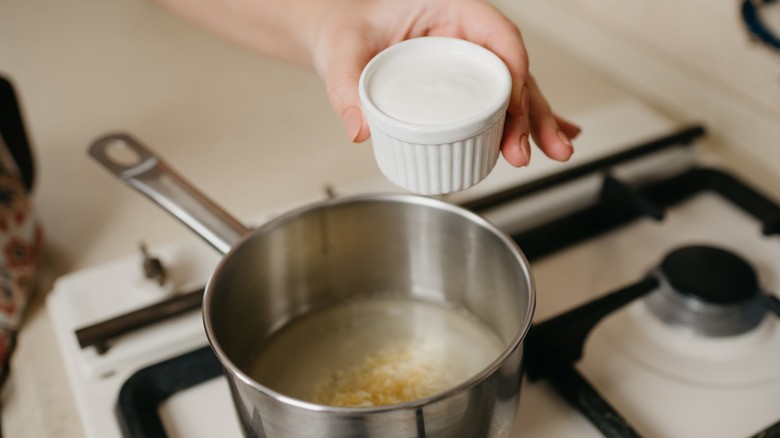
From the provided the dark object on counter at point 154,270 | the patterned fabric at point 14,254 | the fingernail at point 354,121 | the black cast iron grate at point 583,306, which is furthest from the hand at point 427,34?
the patterned fabric at point 14,254

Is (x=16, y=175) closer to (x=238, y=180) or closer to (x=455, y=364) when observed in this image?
(x=238, y=180)

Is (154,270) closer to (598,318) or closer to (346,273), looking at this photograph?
(346,273)

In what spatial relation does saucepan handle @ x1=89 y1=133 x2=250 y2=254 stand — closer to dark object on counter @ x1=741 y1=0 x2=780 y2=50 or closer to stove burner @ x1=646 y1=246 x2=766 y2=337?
stove burner @ x1=646 y1=246 x2=766 y2=337

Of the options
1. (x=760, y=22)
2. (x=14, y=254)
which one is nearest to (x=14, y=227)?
(x=14, y=254)

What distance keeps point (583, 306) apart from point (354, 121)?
0.23 metres

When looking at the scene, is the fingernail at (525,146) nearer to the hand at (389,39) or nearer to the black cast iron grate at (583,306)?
the hand at (389,39)

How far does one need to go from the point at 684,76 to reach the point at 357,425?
67 cm

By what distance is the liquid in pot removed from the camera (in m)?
0.49

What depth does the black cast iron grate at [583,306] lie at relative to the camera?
0.48m

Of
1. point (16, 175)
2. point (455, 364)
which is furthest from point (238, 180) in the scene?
point (455, 364)

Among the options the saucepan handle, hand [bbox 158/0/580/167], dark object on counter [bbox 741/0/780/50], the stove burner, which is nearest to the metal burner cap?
the stove burner

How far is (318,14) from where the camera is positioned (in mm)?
593

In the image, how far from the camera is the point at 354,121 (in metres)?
0.43

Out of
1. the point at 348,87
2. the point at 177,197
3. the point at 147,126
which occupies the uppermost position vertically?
the point at 348,87
